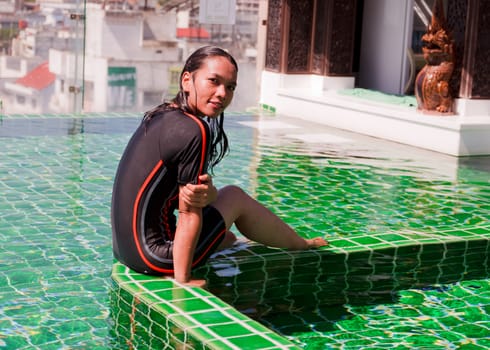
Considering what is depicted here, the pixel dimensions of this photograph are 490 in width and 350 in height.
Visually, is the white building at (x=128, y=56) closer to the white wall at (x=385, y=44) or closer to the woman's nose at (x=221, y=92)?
the white wall at (x=385, y=44)

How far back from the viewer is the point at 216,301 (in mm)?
3588

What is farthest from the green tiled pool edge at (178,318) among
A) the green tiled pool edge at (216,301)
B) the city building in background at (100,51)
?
the city building in background at (100,51)

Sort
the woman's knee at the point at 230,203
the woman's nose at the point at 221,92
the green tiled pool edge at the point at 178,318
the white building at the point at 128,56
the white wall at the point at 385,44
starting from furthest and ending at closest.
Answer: the white building at the point at 128,56 → the white wall at the point at 385,44 → the woman's knee at the point at 230,203 → the woman's nose at the point at 221,92 → the green tiled pool edge at the point at 178,318

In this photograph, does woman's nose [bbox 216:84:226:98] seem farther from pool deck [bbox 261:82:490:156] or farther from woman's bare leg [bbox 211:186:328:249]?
pool deck [bbox 261:82:490:156]

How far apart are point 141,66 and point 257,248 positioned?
134 feet

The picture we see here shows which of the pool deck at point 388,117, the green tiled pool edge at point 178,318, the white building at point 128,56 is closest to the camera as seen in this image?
the green tiled pool edge at point 178,318

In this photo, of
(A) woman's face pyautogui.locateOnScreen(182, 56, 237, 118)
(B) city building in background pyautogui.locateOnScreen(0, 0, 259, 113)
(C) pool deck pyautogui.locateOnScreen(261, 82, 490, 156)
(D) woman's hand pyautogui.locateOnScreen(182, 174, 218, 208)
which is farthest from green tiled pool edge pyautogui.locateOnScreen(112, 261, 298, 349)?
(B) city building in background pyautogui.locateOnScreen(0, 0, 259, 113)

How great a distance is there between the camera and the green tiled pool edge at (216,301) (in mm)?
3258

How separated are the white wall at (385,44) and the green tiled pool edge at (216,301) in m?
7.38

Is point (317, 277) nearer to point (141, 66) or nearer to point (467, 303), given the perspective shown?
point (467, 303)

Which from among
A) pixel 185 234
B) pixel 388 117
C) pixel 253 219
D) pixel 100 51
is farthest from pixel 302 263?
pixel 100 51

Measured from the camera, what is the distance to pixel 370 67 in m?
12.7

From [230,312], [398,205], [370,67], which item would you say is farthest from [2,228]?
[370,67]

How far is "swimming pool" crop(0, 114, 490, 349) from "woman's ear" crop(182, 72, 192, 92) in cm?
89
